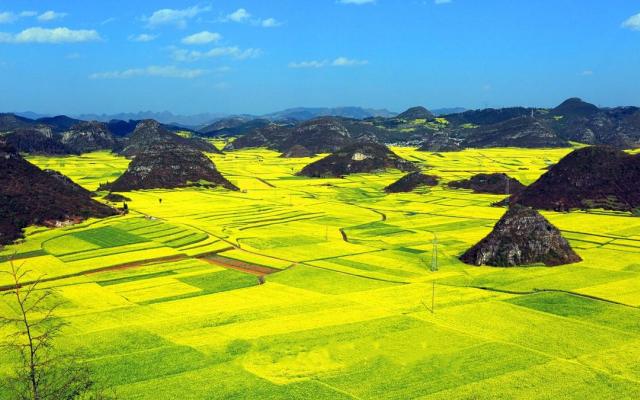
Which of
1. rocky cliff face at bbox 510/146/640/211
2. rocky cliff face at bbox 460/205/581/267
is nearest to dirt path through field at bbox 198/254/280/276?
rocky cliff face at bbox 460/205/581/267

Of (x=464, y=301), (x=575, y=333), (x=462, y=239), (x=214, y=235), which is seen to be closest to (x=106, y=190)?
(x=214, y=235)

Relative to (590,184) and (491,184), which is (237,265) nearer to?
(590,184)

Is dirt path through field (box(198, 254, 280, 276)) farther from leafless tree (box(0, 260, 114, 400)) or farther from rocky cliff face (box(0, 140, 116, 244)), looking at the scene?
rocky cliff face (box(0, 140, 116, 244))

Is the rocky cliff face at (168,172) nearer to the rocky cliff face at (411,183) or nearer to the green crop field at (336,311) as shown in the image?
the rocky cliff face at (411,183)

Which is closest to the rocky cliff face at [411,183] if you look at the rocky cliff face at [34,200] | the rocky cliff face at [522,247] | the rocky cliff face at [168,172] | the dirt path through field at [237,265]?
the rocky cliff face at [168,172]

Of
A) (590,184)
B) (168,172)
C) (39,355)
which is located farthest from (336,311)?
(168,172)
